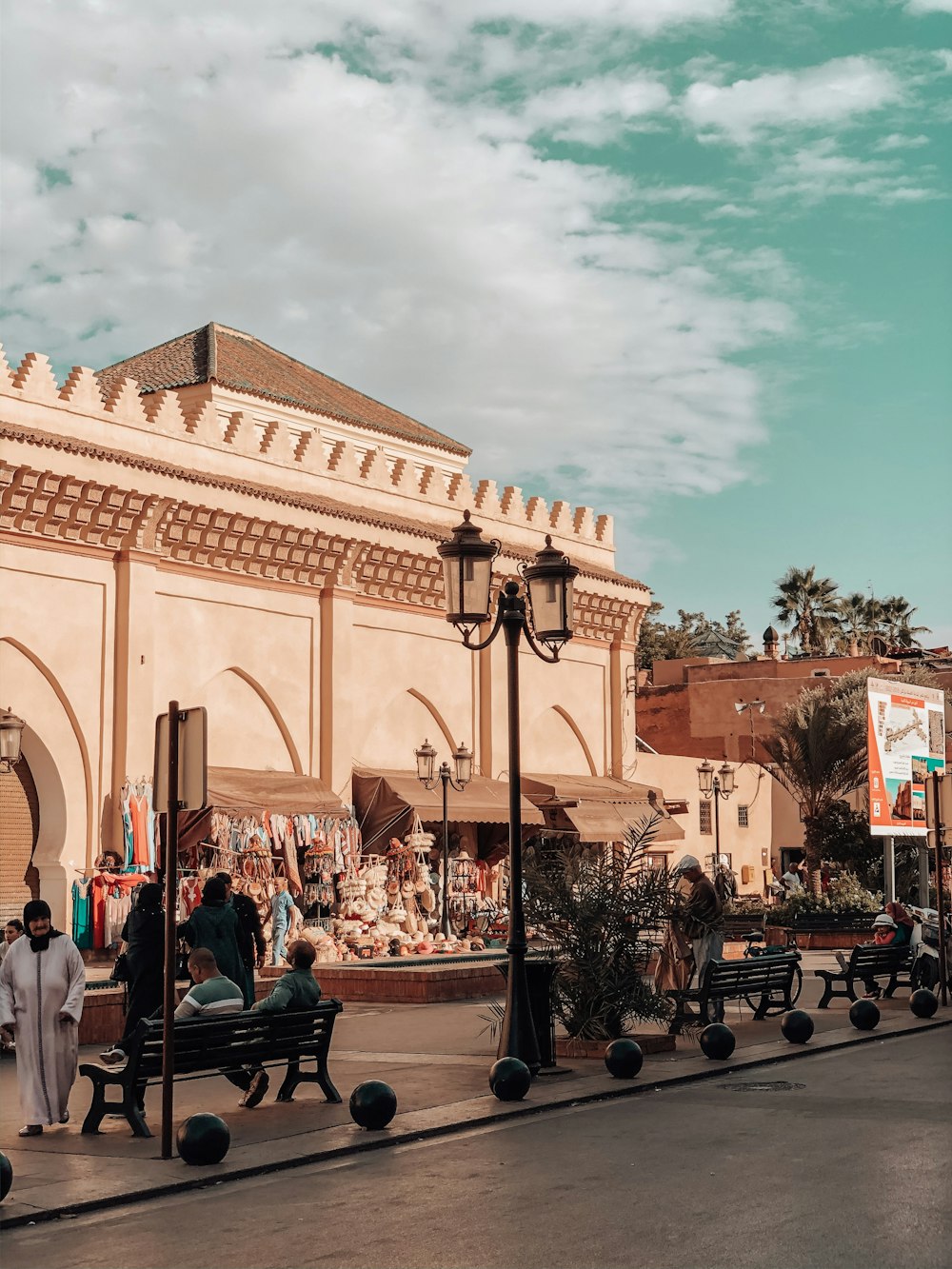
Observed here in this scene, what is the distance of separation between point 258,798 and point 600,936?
14.7m

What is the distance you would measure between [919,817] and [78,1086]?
2028 cm

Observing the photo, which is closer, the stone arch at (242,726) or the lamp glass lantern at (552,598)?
the lamp glass lantern at (552,598)

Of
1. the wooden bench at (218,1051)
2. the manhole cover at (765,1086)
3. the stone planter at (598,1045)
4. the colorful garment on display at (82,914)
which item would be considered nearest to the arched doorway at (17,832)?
the colorful garment on display at (82,914)

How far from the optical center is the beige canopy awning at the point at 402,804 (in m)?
29.9

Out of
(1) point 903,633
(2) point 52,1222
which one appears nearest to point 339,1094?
(2) point 52,1222

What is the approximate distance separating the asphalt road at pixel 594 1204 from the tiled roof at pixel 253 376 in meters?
24.2

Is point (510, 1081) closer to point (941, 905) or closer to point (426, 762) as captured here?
point (941, 905)

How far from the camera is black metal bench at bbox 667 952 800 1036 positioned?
1468cm

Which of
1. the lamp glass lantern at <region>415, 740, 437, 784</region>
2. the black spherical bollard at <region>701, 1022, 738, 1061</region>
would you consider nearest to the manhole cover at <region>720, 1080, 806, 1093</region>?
the black spherical bollard at <region>701, 1022, 738, 1061</region>

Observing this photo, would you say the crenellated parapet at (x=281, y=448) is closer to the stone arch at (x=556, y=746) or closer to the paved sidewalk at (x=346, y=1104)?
the stone arch at (x=556, y=746)

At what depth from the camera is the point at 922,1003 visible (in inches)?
656

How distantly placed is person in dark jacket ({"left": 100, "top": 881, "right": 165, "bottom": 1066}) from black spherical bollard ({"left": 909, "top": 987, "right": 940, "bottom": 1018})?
843cm

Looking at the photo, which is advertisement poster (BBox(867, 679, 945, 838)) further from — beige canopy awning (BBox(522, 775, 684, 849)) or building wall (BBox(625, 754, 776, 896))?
building wall (BBox(625, 754, 776, 896))

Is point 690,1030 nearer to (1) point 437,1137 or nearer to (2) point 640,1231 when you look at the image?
(1) point 437,1137
